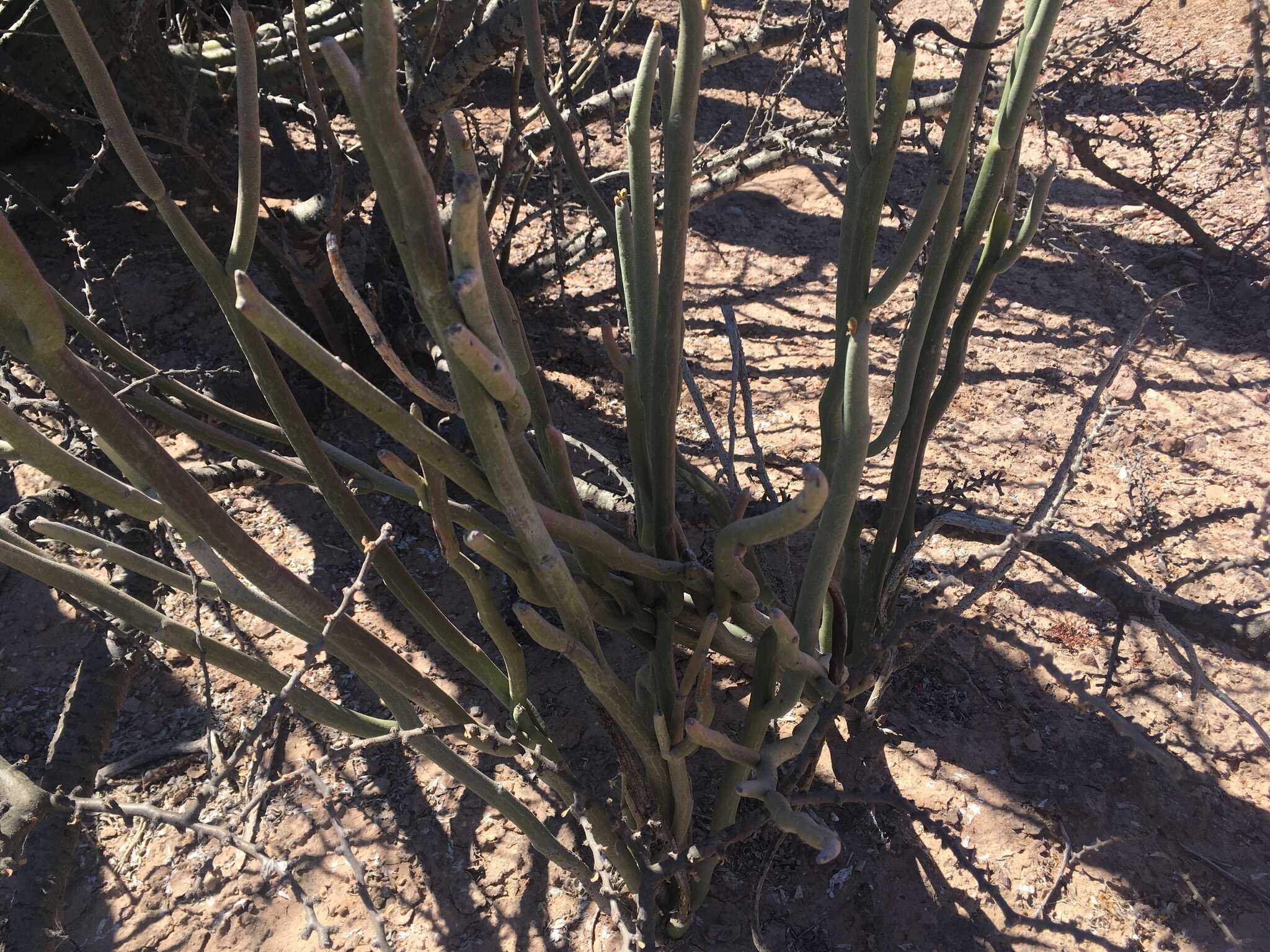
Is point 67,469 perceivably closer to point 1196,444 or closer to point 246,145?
point 246,145

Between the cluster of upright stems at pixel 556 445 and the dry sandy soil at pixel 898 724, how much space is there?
9.0 inches

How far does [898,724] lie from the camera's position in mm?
1976

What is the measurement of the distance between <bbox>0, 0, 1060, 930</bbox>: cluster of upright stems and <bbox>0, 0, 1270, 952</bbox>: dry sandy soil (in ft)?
0.75

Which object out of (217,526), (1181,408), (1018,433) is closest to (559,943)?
(217,526)

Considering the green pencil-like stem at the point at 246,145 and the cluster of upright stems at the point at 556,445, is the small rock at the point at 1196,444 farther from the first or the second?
the green pencil-like stem at the point at 246,145

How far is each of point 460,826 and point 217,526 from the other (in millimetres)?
1185

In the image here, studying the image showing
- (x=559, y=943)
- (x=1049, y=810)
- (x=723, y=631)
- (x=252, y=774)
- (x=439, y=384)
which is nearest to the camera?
(x=252, y=774)

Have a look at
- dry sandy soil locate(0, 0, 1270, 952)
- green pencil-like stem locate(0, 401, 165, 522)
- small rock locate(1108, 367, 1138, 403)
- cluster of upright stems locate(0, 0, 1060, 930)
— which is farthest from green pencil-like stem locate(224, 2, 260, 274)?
small rock locate(1108, 367, 1138, 403)

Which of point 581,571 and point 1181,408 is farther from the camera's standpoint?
point 1181,408

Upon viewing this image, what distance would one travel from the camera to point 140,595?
1.71m

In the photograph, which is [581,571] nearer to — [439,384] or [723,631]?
[723,631]

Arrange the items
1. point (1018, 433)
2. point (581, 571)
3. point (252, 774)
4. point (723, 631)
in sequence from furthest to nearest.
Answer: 1. point (1018, 433)
2. point (723, 631)
3. point (581, 571)
4. point (252, 774)

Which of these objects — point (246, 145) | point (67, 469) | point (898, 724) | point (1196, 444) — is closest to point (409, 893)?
point (898, 724)

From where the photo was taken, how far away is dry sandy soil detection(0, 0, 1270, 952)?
1.68 meters
